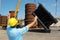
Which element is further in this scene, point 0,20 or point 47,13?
point 0,20

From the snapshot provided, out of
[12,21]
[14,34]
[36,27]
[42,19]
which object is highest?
[12,21]

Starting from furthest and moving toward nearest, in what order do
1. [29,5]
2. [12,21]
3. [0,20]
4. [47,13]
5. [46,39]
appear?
[0,20], [29,5], [47,13], [46,39], [12,21]

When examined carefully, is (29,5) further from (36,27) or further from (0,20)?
(0,20)

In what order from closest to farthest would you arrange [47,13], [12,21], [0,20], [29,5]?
[12,21], [47,13], [29,5], [0,20]

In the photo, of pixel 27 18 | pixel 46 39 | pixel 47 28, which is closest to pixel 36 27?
pixel 27 18

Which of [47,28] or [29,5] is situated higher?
[29,5]

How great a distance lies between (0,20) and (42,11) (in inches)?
647

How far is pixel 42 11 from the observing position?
22.7m

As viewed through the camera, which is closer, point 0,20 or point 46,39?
point 46,39

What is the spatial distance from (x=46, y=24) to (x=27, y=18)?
21.6ft

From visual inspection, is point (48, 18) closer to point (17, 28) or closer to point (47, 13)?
point (47, 13)

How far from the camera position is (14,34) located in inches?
175

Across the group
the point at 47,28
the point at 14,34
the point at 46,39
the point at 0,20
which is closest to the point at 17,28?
the point at 14,34

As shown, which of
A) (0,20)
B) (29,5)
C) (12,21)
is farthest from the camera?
(0,20)
